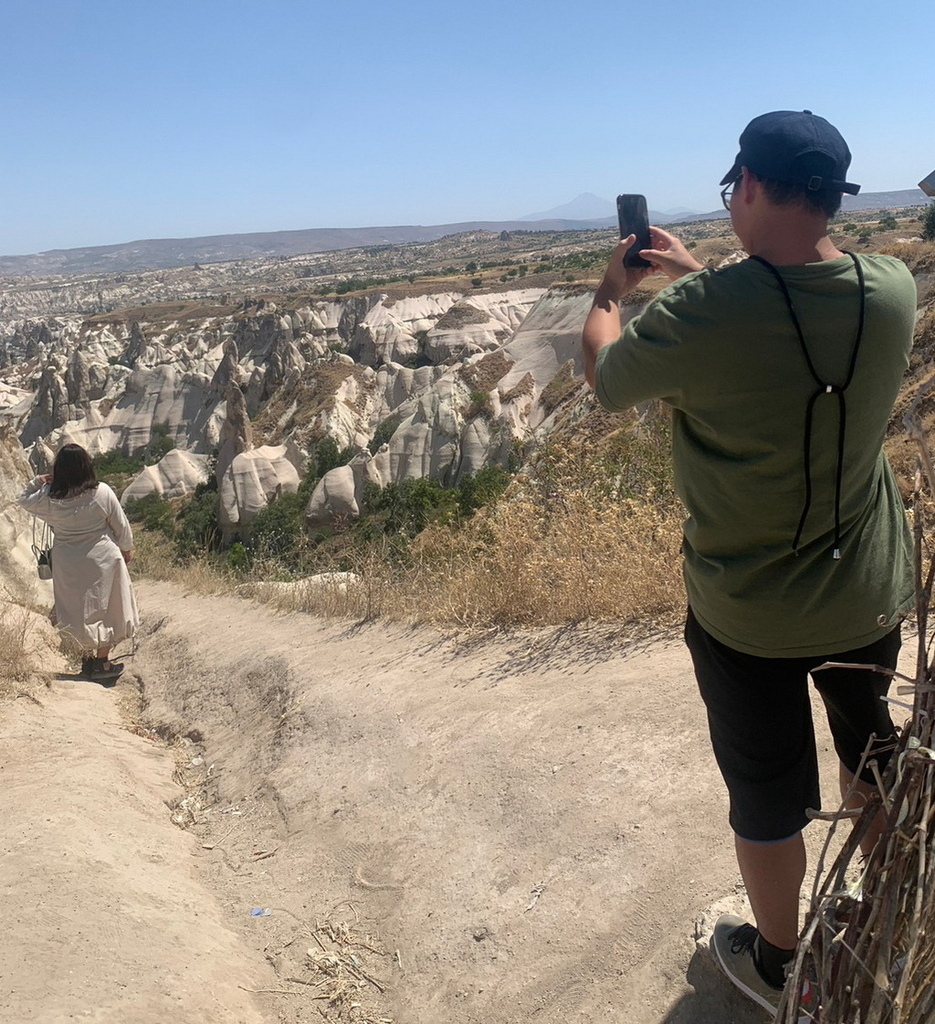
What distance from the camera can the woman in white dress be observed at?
5.35 m

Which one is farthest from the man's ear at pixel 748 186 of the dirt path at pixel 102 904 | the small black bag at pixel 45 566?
the small black bag at pixel 45 566

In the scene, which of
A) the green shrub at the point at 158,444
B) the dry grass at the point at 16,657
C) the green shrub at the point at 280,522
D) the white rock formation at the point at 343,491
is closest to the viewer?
the dry grass at the point at 16,657

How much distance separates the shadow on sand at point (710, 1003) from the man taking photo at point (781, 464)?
0.34 meters

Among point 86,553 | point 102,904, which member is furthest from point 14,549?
point 102,904

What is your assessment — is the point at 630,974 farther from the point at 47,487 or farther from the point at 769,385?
the point at 47,487

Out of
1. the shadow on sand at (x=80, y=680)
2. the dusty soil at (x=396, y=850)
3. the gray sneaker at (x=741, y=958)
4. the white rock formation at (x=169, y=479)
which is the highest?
the gray sneaker at (x=741, y=958)

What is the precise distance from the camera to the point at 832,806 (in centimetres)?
262

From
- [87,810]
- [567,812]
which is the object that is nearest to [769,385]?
[567,812]

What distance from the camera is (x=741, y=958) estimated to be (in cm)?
202

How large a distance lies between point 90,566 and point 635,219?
448cm

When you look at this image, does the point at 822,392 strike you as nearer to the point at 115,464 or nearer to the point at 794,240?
the point at 794,240

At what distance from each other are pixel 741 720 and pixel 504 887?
135cm

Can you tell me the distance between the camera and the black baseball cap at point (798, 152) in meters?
1.56

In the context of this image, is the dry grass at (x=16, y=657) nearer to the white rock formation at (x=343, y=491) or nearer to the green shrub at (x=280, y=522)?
the green shrub at (x=280, y=522)
